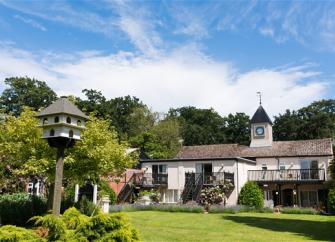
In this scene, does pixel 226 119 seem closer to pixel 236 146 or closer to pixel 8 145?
pixel 236 146

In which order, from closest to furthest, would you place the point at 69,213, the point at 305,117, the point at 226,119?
the point at 69,213
the point at 305,117
the point at 226,119

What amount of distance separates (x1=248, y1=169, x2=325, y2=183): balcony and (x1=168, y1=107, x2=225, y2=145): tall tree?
3693cm

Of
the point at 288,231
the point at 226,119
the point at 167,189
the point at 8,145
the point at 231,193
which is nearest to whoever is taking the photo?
the point at 8,145

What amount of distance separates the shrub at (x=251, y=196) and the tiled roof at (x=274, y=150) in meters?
5.36

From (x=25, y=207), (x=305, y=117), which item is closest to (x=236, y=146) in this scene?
(x=25, y=207)

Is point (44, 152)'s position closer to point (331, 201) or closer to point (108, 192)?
point (108, 192)

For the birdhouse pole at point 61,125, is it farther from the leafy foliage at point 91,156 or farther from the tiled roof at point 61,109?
the leafy foliage at point 91,156

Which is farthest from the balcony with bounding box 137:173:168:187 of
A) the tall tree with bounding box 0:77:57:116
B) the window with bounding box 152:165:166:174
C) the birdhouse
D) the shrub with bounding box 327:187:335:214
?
the tall tree with bounding box 0:77:57:116

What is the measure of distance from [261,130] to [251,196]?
10182 millimetres

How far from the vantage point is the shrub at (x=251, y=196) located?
31.7 metres

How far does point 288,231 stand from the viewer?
55.8 feet

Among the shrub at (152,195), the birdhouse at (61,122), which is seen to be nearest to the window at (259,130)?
the shrub at (152,195)

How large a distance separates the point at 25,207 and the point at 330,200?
21.6 m

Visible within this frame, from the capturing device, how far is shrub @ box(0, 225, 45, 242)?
19.8 feet
